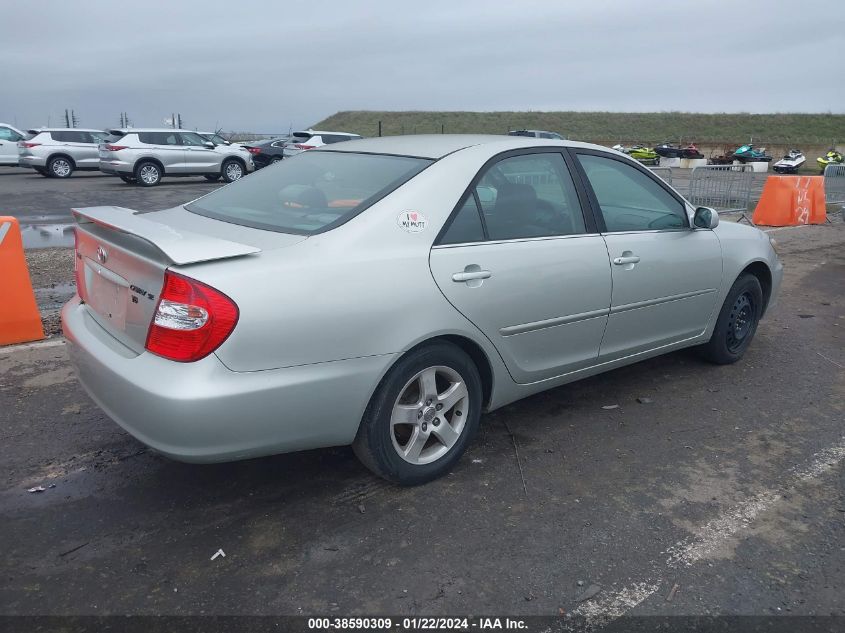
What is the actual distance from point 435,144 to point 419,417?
151cm

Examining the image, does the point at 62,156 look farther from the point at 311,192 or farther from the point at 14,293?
the point at 311,192

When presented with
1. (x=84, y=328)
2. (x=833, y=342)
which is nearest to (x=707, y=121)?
(x=833, y=342)

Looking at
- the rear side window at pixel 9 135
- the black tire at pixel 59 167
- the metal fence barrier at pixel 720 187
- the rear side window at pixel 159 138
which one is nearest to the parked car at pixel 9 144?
the rear side window at pixel 9 135

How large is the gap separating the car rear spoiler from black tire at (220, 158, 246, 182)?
19723mm

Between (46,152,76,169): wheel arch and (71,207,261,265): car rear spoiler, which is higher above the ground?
(71,207,261,265): car rear spoiler

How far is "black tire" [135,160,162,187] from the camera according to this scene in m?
20.3

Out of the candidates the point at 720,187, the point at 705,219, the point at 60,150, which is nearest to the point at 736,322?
the point at 705,219

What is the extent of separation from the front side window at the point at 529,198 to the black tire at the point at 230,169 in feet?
64.0

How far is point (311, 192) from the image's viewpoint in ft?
12.2

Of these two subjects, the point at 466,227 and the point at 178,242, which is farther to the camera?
the point at 466,227

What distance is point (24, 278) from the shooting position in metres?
5.41

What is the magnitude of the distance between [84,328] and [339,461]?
138cm

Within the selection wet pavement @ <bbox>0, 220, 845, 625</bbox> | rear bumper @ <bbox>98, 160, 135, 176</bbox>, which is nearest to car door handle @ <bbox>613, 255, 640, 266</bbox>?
wet pavement @ <bbox>0, 220, 845, 625</bbox>

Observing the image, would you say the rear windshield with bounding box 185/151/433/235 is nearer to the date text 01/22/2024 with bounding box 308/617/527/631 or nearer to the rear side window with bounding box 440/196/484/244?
the rear side window with bounding box 440/196/484/244
